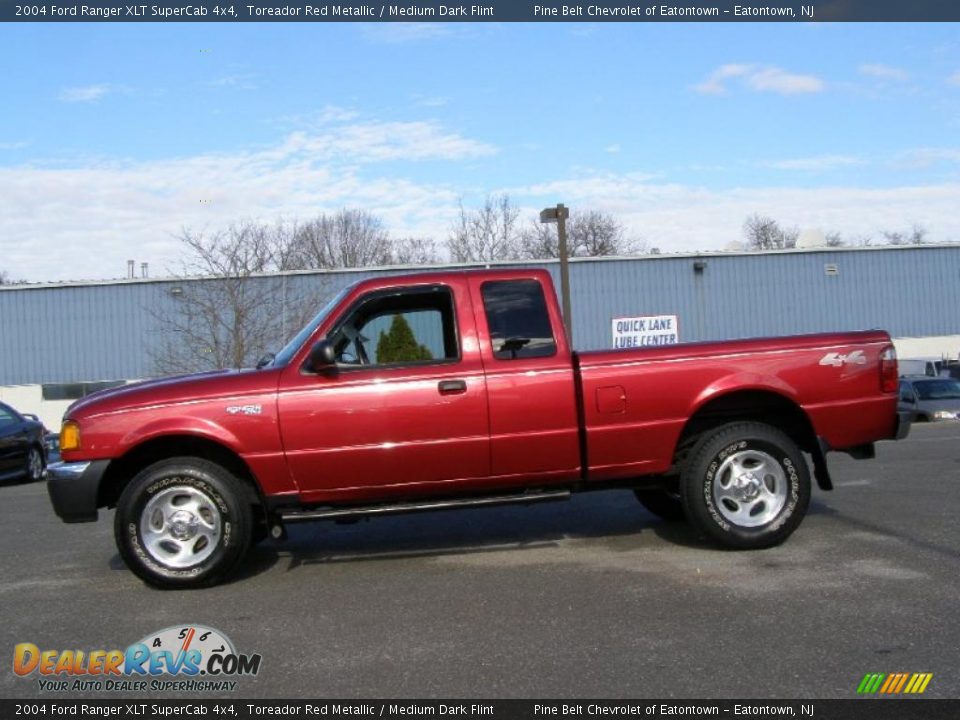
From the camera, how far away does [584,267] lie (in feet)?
115

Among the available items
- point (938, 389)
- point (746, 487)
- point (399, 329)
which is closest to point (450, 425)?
point (399, 329)

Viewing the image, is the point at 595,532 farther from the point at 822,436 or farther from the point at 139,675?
the point at 139,675

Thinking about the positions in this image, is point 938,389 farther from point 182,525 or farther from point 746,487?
point 182,525

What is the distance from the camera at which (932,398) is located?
23.1 metres

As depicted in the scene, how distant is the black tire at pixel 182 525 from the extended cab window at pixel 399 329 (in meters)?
1.16

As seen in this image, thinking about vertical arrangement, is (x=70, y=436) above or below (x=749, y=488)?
above

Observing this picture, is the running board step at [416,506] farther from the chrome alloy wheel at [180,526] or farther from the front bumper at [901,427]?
the front bumper at [901,427]

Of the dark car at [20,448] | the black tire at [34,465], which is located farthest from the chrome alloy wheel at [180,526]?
the black tire at [34,465]

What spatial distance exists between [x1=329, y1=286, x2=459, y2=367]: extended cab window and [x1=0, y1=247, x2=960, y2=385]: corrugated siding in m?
26.5

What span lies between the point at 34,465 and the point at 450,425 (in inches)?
453

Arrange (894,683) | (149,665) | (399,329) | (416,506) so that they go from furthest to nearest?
(399,329) < (416,506) < (149,665) < (894,683)

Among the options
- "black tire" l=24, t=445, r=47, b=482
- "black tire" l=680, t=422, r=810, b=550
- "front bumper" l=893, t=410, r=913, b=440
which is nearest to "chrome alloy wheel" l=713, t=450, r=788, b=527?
"black tire" l=680, t=422, r=810, b=550

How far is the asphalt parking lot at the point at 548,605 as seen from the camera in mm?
4152

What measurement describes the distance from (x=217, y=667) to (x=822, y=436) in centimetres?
419
